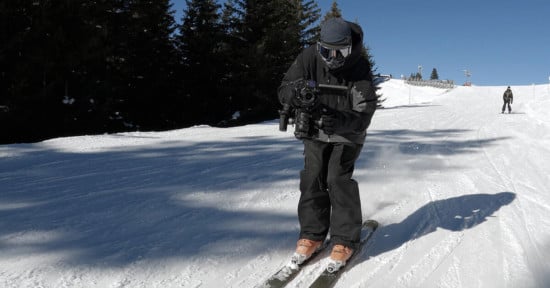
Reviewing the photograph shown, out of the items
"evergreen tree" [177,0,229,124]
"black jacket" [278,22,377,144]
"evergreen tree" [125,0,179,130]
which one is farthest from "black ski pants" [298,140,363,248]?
"evergreen tree" [177,0,229,124]

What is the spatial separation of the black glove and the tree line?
49.2ft

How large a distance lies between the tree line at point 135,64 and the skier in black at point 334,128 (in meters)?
14.7

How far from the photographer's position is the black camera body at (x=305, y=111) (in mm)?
2604

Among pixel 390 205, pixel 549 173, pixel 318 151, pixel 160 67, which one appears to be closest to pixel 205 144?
pixel 390 205

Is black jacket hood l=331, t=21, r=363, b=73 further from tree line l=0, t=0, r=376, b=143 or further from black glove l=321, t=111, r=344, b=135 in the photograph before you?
tree line l=0, t=0, r=376, b=143

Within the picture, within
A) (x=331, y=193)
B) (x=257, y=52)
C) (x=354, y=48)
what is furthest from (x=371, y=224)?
(x=257, y=52)

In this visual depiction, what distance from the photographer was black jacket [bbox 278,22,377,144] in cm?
281

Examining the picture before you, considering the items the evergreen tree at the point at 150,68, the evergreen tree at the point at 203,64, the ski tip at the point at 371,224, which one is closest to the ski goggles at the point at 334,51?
the ski tip at the point at 371,224

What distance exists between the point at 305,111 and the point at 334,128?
0.24 meters

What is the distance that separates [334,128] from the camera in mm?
2705

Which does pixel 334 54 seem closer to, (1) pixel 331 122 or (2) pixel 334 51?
(2) pixel 334 51

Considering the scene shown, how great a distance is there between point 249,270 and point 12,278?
5.24 feet

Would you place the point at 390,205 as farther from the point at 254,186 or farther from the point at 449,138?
the point at 449,138

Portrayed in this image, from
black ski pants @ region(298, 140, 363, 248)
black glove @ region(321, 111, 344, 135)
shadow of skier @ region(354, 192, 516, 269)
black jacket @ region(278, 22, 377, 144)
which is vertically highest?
black jacket @ region(278, 22, 377, 144)
